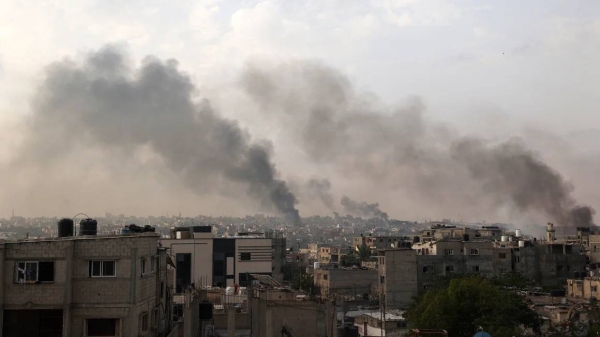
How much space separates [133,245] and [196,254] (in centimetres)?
3682

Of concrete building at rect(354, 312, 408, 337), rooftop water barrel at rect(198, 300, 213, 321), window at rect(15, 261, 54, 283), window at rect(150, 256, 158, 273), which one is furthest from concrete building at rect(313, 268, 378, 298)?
window at rect(15, 261, 54, 283)

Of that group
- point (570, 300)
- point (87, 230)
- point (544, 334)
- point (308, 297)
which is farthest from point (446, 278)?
point (87, 230)

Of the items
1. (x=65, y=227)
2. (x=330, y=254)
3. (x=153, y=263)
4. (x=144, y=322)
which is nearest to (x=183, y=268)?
(x=65, y=227)

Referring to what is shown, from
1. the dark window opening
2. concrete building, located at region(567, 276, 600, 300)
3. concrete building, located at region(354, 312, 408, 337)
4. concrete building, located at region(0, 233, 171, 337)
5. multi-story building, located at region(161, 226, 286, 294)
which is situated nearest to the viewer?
concrete building, located at region(0, 233, 171, 337)

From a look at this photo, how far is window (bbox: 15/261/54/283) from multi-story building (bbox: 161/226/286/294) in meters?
35.4

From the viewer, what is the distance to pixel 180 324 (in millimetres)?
23844

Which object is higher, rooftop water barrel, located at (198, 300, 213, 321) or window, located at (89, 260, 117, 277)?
window, located at (89, 260, 117, 277)

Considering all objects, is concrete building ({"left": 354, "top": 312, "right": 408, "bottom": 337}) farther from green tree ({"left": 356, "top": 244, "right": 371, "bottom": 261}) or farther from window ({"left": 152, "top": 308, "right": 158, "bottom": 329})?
green tree ({"left": 356, "top": 244, "right": 371, "bottom": 261})

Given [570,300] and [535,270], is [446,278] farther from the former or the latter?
[535,270]

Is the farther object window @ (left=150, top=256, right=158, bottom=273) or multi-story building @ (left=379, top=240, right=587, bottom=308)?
multi-story building @ (left=379, top=240, right=587, bottom=308)

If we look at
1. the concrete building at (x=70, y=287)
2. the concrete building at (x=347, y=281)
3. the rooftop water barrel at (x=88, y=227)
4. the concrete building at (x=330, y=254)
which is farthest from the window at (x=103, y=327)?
the concrete building at (x=330, y=254)

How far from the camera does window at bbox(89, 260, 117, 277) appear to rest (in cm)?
1745

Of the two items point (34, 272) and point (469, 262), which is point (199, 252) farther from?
point (34, 272)

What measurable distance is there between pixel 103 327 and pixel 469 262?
4514 centimetres
